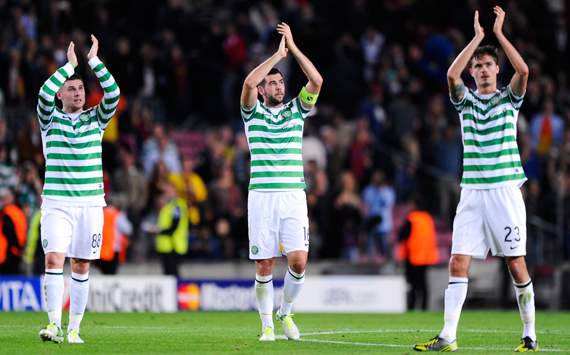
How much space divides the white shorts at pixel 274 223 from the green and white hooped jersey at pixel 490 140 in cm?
219

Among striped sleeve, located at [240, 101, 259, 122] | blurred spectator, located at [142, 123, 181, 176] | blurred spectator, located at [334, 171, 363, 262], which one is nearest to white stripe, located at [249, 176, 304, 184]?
striped sleeve, located at [240, 101, 259, 122]

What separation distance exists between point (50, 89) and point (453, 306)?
15.7ft

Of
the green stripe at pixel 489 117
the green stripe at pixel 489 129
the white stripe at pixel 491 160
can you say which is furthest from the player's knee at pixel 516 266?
the green stripe at pixel 489 117

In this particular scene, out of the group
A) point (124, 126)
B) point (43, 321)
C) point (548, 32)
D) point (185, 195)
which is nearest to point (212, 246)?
point (185, 195)

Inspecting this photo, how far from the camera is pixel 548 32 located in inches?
1315

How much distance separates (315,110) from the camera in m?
28.0

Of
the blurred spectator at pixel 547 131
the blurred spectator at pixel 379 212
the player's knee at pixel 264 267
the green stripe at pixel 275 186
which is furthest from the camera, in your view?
the blurred spectator at pixel 547 131

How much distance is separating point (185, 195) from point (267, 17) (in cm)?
641

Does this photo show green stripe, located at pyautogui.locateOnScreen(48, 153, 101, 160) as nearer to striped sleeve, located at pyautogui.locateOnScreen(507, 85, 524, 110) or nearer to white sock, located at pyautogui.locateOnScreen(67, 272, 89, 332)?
white sock, located at pyautogui.locateOnScreen(67, 272, 89, 332)

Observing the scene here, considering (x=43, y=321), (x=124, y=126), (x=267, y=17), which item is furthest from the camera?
(x=267, y=17)

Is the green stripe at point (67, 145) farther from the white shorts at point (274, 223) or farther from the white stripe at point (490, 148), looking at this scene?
the white stripe at point (490, 148)

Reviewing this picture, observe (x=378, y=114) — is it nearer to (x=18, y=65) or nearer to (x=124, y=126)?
(x=124, y=126)

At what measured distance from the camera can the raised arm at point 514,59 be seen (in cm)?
1354

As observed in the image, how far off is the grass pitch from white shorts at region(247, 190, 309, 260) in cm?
105
